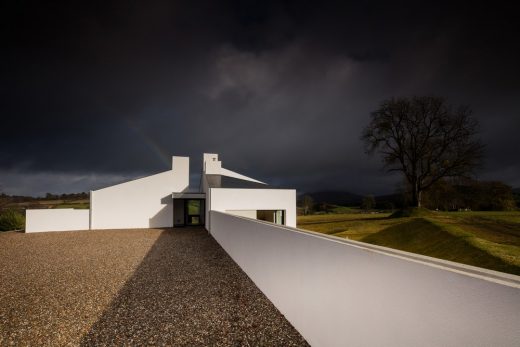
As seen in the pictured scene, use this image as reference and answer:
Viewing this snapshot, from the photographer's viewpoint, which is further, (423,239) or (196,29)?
(196,29)

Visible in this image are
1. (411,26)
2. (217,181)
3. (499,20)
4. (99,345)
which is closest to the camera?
(99,345)

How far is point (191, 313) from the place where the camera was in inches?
148

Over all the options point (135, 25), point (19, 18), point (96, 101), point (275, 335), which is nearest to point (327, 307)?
point (275, 335)

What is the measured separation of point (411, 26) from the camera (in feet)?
27.0

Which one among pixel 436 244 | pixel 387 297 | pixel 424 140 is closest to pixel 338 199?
pixel 424 140

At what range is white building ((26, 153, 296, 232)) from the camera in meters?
13.8

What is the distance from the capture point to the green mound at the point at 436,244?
448cm

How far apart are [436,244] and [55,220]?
67.4 ft

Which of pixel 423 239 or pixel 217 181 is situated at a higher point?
pixel 217 181

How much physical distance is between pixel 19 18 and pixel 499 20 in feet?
60.4

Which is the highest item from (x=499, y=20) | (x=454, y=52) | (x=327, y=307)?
(x=454, y=52)

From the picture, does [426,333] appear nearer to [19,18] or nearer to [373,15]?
[373,15]

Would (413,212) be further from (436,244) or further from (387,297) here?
(387,297)

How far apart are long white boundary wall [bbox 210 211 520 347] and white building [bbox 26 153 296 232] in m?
10.0
